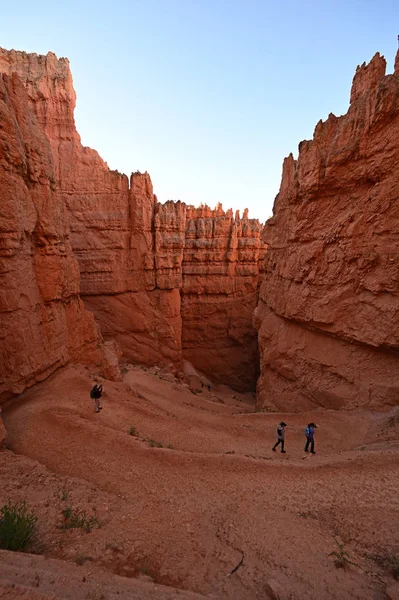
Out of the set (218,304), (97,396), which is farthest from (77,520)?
(218,304)

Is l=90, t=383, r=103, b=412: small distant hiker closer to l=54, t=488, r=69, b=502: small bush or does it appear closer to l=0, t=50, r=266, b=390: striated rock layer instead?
l=54, t=488, r=69, b=502: small bush

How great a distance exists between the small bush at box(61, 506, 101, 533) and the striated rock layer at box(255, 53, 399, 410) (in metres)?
10.5

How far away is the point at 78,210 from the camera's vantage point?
2031cm

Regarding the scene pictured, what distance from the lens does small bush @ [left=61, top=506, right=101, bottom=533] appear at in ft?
17.4

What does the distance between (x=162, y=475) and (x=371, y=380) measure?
8.93 meters

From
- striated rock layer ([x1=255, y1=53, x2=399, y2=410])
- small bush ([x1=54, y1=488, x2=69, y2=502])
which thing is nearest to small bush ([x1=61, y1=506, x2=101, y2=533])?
small bush ([x1=54, y1=488, x2=69, y2=502])

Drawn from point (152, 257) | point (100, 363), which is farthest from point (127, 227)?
point (100, 363)

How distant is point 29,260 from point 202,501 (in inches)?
356

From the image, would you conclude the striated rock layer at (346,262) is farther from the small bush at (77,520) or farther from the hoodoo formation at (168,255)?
the small bush at (77,520)

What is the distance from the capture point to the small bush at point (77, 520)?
5.30 metres

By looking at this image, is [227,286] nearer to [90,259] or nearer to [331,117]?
[90,259]

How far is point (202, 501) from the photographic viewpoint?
21.9 ft

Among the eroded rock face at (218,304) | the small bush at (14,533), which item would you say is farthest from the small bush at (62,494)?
the eroded rock face at (218,304)

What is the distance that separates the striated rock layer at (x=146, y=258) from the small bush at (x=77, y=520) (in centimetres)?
1285
